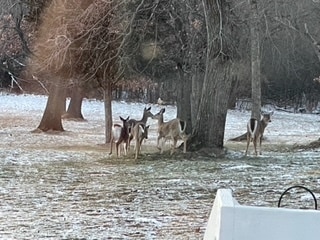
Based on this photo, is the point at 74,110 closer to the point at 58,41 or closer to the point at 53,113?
the point at 53,113

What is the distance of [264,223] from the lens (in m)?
3.38

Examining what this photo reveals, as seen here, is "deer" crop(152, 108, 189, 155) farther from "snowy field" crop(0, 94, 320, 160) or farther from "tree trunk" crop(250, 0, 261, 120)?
"tree trunk" crop(250, 0, 261, 120)

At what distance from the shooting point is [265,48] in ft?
107

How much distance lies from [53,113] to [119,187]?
633 inches

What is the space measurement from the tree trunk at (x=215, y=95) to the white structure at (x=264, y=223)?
12614 millimetres

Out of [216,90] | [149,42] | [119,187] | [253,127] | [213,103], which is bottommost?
[119,187]

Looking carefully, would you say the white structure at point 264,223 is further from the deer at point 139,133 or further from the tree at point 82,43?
the deer at point 139,133

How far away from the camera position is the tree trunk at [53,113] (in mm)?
26234

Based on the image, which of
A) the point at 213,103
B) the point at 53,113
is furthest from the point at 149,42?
the point at 53,113

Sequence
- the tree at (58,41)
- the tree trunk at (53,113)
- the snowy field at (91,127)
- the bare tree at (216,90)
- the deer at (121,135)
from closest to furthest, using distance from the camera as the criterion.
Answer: the bare tree at (216,90), the deer at (121,135), the tree at (58,41), the snowy field at (91,127), the tree trunk at (53,113)

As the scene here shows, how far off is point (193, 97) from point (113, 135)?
8.97 ft

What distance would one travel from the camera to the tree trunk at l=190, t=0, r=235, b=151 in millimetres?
16016

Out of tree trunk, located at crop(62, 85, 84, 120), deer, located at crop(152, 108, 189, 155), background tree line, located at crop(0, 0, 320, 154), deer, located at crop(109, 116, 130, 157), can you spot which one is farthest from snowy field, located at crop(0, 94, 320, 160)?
background tree line, located at crop(0, 0, 320, 154)

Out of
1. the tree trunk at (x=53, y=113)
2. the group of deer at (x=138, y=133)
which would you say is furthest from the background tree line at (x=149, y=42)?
the tree trunk at (x=53, y=113)
